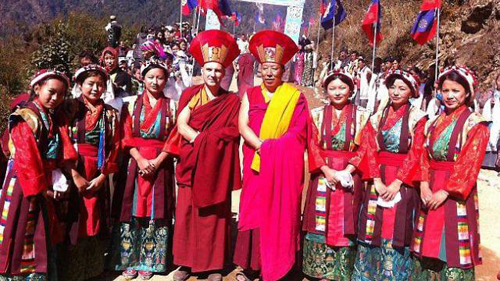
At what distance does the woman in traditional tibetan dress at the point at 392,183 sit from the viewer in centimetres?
347

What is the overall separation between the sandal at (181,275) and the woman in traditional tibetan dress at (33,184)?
1032 mm

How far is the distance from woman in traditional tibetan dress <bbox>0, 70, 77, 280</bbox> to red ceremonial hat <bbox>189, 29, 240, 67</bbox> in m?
1.13

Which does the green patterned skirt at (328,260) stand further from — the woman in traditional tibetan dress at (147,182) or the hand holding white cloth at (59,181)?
the hand holding white cloth at (59,181)

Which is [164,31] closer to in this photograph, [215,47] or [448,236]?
[215,47]

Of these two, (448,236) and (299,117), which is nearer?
(448,236)

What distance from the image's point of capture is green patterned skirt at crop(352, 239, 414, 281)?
354 centimetres

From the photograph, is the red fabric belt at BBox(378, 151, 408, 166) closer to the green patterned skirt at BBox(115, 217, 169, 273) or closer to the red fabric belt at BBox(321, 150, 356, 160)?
the red fabric belt at BBox(321, 150, 356, 160)

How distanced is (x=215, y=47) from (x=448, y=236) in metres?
2.30

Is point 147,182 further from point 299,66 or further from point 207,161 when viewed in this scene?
point 299,66

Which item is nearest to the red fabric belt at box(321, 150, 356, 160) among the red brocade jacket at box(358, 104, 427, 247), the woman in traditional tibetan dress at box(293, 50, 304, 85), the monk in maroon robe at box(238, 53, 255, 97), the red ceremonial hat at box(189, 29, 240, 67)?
the red brocade jacket at box(358, 104, 427, 247)

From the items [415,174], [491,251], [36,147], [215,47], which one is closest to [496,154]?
[491,251]

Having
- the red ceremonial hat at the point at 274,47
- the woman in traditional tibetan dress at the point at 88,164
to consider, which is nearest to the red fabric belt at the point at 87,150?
the woman in traditional tibetan dress at the point at 88,164

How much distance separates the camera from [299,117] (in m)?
3.78

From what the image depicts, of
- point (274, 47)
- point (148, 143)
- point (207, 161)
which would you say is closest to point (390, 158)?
point (274, 47)
